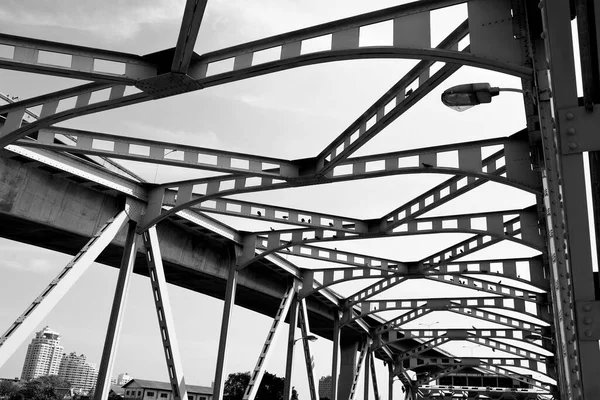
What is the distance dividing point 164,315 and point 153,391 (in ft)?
241

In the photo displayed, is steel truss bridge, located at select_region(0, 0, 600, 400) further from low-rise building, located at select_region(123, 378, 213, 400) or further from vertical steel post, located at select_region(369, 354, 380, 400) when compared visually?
low-rise building, located at select_region(123, 378, 213, 400)

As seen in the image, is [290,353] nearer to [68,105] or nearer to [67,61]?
[68,105]

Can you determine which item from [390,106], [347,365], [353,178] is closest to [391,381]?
[347,365]

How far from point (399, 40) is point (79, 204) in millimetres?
14633

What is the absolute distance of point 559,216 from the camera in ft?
21.8

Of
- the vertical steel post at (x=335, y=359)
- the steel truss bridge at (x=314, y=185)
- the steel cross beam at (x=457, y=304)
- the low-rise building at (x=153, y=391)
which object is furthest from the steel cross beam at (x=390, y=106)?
the low-rise building at (x=153, y=391)

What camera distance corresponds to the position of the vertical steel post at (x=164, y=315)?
75.0 feet

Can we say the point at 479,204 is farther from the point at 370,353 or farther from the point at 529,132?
the point at 370,353

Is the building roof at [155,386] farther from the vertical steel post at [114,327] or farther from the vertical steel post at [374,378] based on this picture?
the vertical steel post at [114,327]

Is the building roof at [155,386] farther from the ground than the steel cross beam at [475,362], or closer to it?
closer to it

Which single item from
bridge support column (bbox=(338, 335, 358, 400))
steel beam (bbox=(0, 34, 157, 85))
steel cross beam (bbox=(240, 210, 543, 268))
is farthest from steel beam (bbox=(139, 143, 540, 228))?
bridge support column (bbox=(338, 335, 358, 400))

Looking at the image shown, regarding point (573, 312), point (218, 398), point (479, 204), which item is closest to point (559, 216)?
point (573, 312)

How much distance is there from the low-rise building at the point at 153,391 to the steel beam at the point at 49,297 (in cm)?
7277

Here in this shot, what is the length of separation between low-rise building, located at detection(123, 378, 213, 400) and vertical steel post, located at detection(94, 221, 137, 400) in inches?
2803
